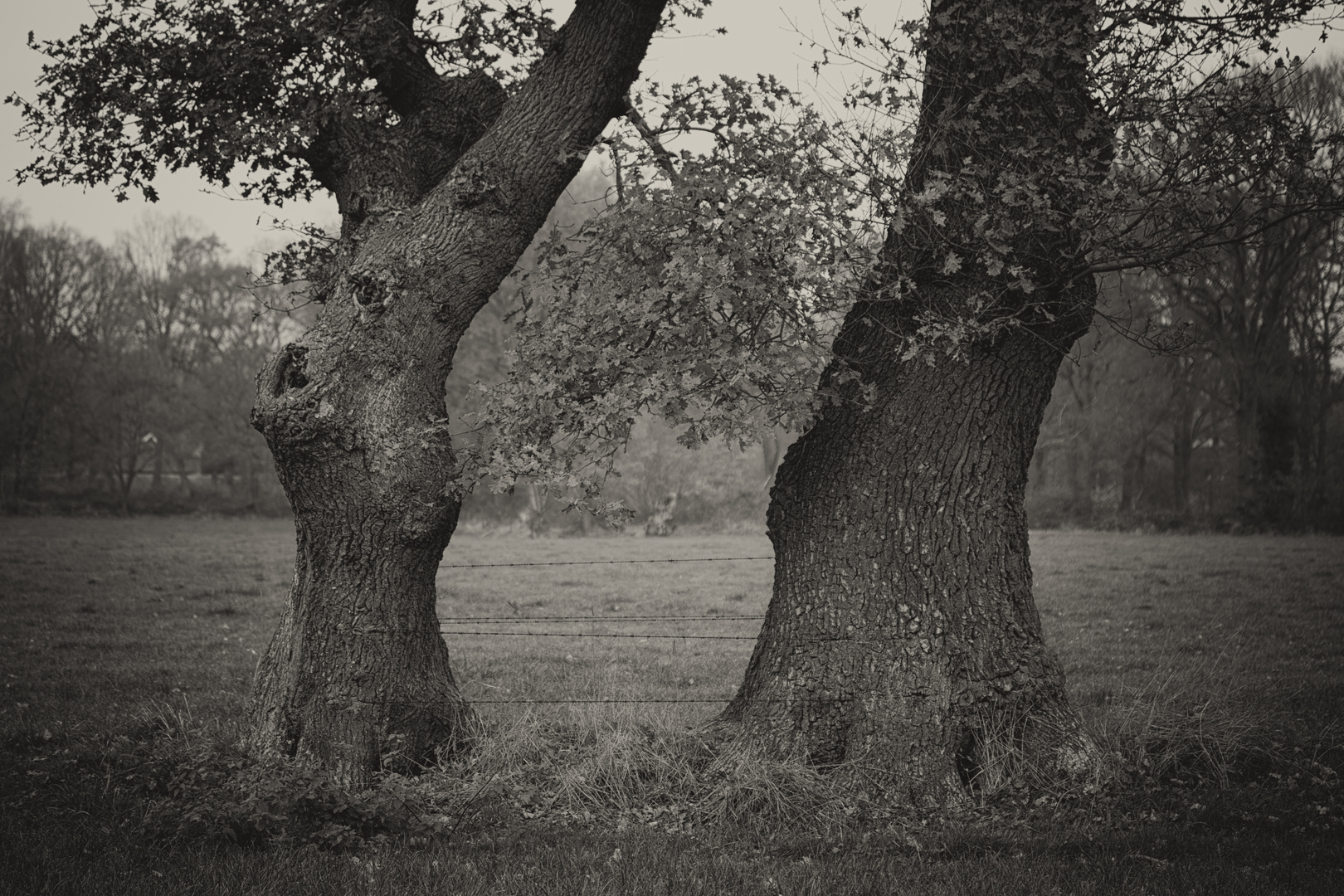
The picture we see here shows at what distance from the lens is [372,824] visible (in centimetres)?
523

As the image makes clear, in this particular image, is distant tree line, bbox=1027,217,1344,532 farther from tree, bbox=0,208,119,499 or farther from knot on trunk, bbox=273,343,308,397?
tree, bbox=0,208,119,499

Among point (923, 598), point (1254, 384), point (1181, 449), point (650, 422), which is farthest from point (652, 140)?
point (1181, 449)

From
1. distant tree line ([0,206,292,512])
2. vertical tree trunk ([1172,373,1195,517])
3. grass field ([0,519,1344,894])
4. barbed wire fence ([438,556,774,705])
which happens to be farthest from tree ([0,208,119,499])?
vertical tree trunk ([1172,373,1195,517])

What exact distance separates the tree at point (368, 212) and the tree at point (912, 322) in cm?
68

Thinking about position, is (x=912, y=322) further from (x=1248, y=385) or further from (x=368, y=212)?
(x=1248, y=385)

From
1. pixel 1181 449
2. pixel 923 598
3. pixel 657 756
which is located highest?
pixel 1181 449

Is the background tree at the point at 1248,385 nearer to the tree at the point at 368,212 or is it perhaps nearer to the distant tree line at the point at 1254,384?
the distant tree line at the point at 1254,384

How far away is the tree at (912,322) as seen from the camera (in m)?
5.49

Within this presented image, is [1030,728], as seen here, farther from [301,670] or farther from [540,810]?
[301,670]

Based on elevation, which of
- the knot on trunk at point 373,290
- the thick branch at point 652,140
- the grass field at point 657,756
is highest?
the thick branch at point 652,140

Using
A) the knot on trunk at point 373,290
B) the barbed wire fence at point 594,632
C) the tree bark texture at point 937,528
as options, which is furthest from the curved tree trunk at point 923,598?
the knot on trunk at point 373,290

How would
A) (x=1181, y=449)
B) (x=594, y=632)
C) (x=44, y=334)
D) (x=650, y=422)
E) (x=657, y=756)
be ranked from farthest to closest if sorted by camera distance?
(x=44, y=334) → (x=1181, y=449) → (x=650, y=422) → (x=594, y=632) → (x=657, y=756)

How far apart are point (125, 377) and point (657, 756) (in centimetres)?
3982

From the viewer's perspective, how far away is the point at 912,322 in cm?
626
